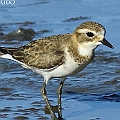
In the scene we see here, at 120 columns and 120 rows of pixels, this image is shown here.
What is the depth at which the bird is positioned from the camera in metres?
8.07

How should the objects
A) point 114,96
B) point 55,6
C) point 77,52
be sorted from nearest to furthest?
point 77,52
point 114,96
point 55,6

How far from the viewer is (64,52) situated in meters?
8.30

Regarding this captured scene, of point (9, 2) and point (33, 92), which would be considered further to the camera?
point (9, 2)

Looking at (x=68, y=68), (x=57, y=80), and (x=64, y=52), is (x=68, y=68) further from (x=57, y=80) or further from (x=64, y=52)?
(x=57, y=80)

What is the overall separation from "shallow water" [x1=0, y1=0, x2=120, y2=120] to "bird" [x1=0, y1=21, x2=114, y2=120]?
0.42 meters

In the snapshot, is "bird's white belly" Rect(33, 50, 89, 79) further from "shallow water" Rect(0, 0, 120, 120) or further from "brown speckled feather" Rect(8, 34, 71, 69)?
"shallow water" Rect(0, 0, 120, 120)

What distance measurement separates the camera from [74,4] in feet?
43.7

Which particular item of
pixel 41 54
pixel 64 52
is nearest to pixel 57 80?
pixel 41 54

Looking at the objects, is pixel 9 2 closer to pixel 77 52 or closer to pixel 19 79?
pixel 19 79

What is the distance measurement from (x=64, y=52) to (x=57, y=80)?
156 centimetres

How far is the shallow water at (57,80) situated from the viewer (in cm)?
885

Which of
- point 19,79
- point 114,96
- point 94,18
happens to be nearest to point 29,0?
point 94,18

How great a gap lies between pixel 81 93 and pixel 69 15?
3.68 meters

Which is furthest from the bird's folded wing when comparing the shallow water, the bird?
the shallow water
